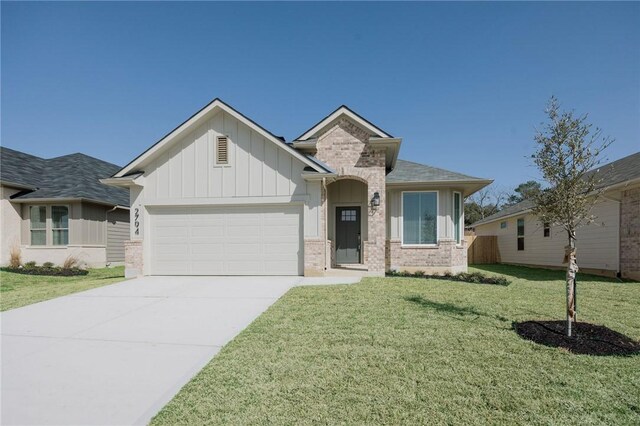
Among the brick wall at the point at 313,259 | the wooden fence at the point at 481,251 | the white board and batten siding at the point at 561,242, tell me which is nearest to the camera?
the brick wall at the point at 313,259

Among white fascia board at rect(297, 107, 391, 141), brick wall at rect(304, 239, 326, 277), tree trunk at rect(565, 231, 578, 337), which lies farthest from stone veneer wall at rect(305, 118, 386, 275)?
tree trunk at rect(565, 231, 578, 337)

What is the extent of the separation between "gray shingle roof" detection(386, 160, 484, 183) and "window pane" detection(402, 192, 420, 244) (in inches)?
25.6

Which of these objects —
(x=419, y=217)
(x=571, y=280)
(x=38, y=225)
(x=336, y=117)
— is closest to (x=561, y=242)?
(x=419, y=217)

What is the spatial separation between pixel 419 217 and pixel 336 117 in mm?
4963

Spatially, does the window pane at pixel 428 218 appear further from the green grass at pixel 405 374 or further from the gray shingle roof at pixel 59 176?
the gray shingle roof at pixel 59 176

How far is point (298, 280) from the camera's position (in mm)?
10188

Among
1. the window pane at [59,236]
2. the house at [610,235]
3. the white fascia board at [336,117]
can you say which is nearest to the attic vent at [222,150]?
the white fascia board at [336,117]

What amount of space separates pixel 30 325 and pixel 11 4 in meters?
9.80

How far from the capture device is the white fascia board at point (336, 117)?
11516 millimetres

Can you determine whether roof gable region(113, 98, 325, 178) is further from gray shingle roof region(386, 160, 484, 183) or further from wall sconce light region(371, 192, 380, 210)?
gray shingle roof region(386, 160, 484, 183)

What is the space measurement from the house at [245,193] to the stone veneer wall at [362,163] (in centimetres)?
4

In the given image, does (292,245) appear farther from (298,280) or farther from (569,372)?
(569,372)

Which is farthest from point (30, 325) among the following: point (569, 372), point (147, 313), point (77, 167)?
point (77, 167)

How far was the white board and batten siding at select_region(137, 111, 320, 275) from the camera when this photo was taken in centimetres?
1104
